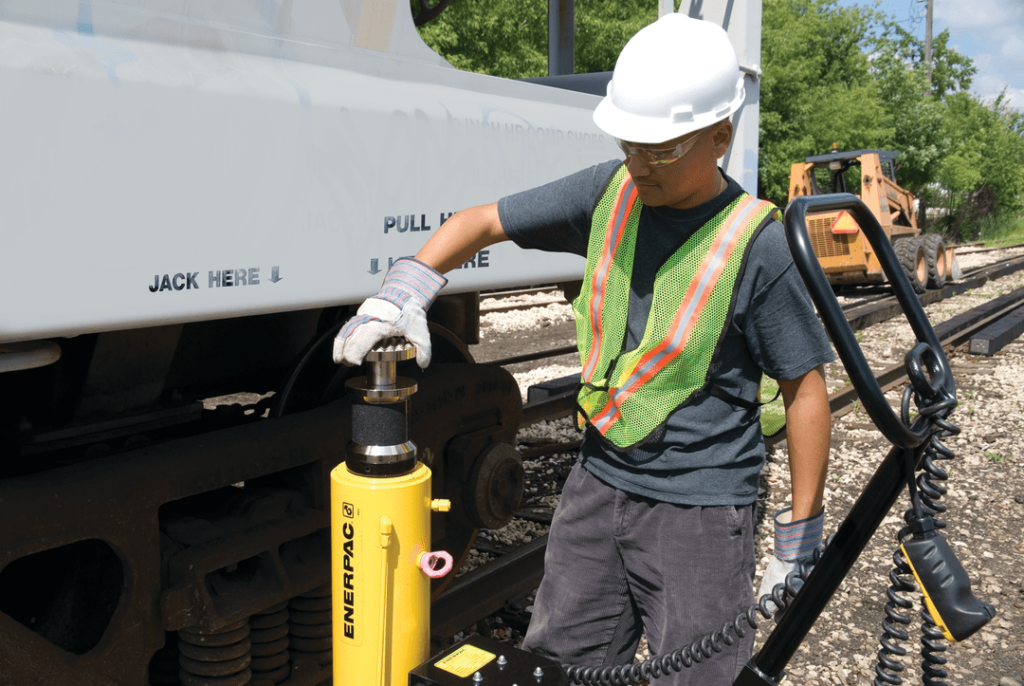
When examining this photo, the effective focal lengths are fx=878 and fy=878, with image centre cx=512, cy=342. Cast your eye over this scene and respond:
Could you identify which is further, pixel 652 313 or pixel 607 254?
pixel 607 254

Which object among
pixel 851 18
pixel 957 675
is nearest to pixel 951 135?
pixel 851 18

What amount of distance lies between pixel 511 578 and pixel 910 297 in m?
2.39

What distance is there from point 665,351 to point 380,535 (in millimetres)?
818

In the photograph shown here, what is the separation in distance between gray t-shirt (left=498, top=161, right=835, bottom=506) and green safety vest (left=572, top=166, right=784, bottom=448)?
30mm

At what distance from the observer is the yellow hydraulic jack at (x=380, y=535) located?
2.00m

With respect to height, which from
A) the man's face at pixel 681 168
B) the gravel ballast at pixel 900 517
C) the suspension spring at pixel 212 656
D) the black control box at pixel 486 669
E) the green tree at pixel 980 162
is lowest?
the gravel ballast at pixel 900 517

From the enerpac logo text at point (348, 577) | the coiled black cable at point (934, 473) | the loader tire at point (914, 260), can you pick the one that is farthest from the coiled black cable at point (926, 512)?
the loader tire at point (914, 260)

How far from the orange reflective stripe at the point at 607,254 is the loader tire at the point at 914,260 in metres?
16.7

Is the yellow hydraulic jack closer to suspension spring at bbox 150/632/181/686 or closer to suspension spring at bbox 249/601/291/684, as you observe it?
suspension spring at bbox 249/601/291/684

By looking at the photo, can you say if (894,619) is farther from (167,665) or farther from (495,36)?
(495,36)

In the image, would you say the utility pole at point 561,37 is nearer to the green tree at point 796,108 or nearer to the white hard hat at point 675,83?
the white hard hat at point 675,83

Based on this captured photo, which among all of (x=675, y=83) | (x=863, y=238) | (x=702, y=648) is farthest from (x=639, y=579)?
(x=863, y=238)

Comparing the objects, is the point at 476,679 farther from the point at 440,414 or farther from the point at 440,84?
the point at 440,84

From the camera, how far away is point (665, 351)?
7.15 ft
